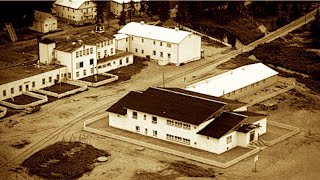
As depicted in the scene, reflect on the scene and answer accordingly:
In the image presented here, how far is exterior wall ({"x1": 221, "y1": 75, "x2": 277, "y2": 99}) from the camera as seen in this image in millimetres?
54938

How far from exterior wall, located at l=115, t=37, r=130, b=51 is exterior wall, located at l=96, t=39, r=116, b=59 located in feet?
6.98

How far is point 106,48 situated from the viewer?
63.1m

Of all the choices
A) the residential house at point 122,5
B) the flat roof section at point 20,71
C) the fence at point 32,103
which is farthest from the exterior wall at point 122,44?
the residential house at point 122,5

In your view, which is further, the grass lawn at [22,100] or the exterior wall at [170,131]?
the grass lawn at [22,100]

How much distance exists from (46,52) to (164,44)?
430 inches

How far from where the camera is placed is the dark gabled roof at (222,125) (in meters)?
44.6

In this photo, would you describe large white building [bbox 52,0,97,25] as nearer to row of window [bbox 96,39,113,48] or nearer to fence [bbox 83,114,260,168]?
row of window [bbox 96,39,113,48]

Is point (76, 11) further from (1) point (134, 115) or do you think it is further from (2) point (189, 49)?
(1) point (134, 115)

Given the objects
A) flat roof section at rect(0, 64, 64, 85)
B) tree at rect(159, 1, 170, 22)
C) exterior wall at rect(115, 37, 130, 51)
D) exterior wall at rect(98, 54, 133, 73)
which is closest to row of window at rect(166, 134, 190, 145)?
flat roof section at rect(0, 64, 64, 85)

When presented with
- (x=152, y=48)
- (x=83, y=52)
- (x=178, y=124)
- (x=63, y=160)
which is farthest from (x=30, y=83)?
(x=178, y=124)

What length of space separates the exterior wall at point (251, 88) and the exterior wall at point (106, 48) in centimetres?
1271

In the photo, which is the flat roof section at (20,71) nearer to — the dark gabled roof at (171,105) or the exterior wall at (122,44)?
the exterior wall at (122,44)

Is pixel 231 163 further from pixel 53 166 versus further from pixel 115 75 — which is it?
pixel 115 75

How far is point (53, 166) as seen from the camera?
42.2 meters
